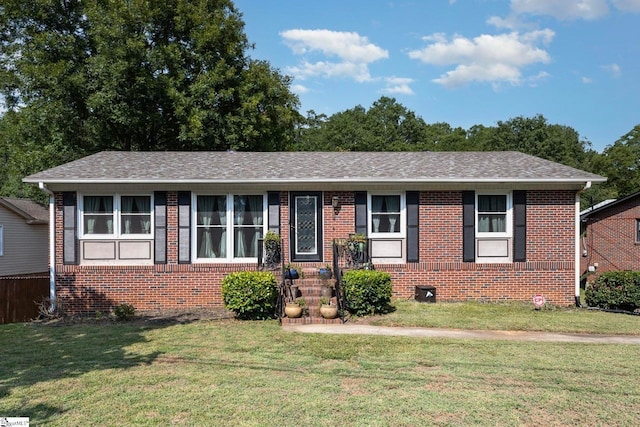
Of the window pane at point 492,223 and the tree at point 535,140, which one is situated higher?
the tree at point 535,140

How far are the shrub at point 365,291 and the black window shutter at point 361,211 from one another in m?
1.81

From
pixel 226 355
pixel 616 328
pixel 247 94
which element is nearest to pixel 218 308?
pixel 226 355

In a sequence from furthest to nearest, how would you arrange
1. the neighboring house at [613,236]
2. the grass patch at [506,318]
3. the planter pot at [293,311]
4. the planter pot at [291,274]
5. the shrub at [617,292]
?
the neighboring house at [613,236]
the planter pot at [291,274]
the shrub at [617,292]
the planter pot at [293,311]
the grass patch at [506,318]

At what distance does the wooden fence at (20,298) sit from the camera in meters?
10.6

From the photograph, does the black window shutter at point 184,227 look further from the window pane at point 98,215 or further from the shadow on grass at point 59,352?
the window pane at point 98,215

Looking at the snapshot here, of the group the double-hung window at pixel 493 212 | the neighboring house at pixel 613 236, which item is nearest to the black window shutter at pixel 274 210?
the double-hung window at pixel 493 212

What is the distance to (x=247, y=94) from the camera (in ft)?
69.6

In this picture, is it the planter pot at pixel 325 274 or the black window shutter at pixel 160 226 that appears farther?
the black window shutter at pixel 160 226

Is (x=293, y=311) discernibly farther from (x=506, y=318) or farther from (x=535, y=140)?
(x=535, y=140)

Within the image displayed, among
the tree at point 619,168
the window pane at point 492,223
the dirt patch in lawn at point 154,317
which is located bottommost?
the dirt patch in lawn at point 154,317

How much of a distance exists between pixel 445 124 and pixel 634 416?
5000 centimetres

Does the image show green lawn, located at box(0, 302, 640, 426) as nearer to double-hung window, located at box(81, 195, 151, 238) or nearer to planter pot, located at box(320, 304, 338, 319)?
planter pot, located at box(320, 304, 338, 319)

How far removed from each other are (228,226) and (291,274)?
212 centimetres

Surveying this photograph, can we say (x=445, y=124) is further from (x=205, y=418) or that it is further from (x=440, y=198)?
(x=205, y=418)
